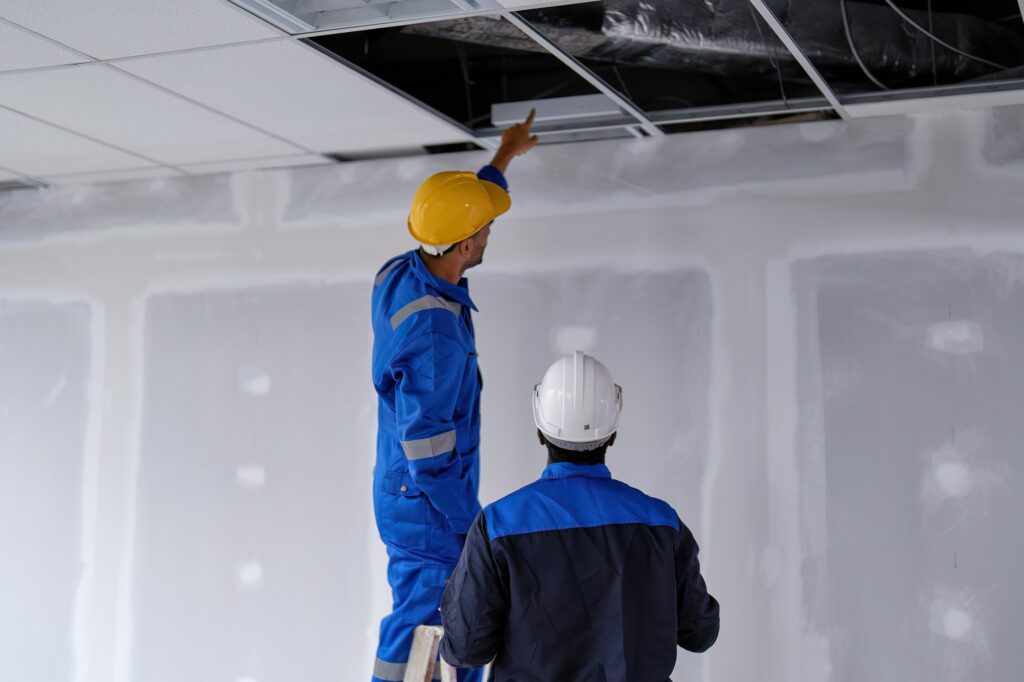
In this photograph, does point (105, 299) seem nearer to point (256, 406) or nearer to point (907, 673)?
point (256, 406)

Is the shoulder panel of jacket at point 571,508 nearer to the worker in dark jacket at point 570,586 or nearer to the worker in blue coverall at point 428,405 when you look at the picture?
the worker in dark jacket at point 570,586

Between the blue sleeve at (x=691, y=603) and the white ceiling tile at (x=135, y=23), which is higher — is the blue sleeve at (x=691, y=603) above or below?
below

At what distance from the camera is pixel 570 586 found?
179 centimetres

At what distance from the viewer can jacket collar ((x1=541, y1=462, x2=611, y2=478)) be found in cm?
187

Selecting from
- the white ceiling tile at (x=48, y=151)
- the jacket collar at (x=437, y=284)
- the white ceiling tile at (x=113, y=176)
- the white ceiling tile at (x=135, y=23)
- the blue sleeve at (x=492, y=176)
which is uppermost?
the white ceiling tile at (x=113, y=176)

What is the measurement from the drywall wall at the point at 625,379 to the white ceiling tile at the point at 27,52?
1145 millimetres

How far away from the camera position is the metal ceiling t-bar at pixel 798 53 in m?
2.09

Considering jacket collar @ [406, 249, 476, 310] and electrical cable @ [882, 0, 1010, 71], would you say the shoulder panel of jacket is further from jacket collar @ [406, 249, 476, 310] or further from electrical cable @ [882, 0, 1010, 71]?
electrical cable @ [882, 0, 1010, 71]

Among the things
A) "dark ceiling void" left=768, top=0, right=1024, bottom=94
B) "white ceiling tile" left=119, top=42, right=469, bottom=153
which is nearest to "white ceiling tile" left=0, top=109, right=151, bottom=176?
"white ceiling tile" left=119, top=42, right=469, bottom=153

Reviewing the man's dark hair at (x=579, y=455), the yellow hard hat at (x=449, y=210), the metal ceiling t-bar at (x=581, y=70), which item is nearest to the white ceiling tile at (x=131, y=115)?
the yellow hard hat at (x=449, y=210)

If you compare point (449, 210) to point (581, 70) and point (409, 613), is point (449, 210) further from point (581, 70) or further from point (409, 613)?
point (409, 613)

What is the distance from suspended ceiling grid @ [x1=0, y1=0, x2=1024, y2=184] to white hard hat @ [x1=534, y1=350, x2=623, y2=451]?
77 centimetres

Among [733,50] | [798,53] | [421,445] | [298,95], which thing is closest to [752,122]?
[733,50]

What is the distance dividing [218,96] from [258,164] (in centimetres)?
78
